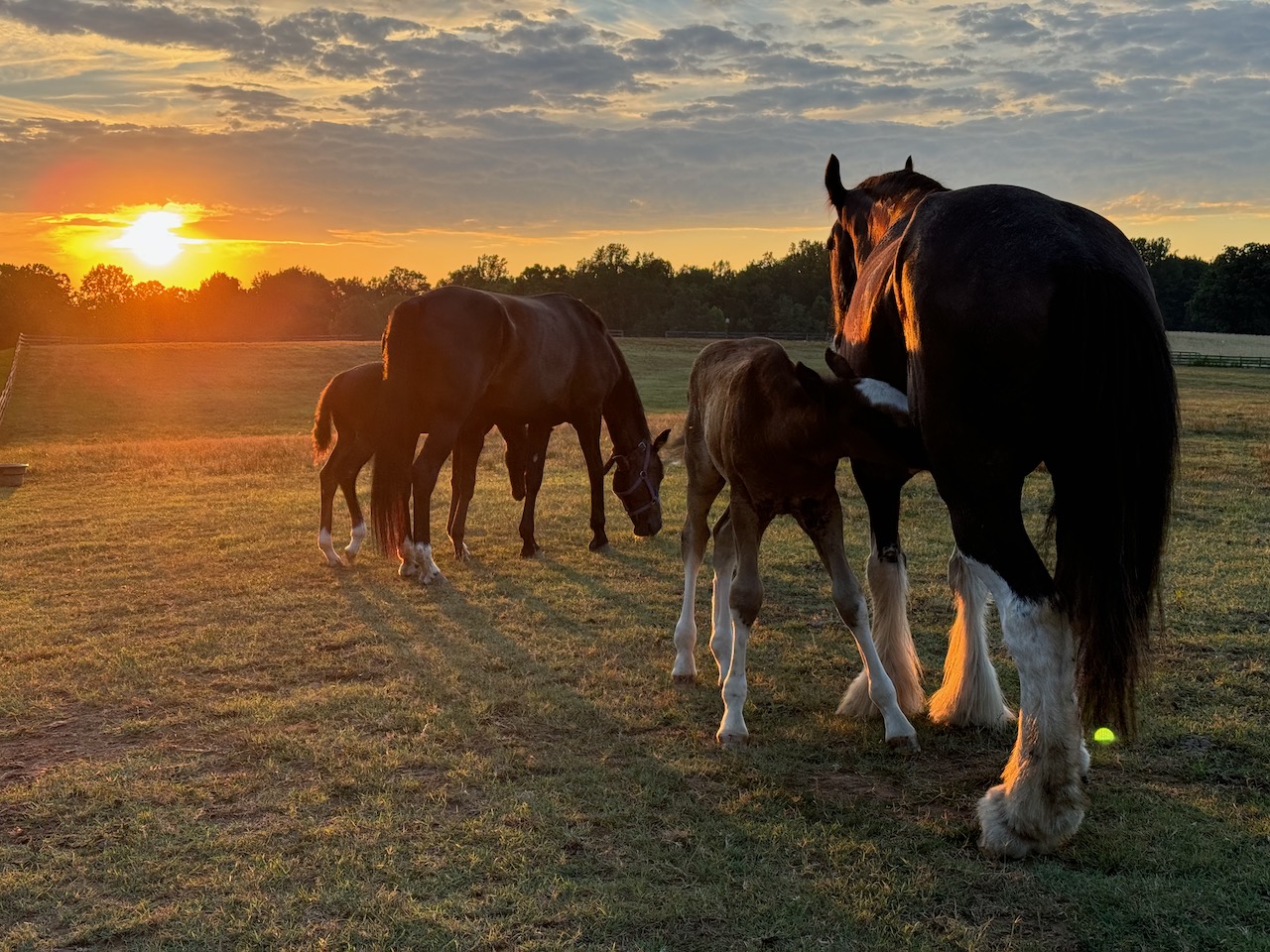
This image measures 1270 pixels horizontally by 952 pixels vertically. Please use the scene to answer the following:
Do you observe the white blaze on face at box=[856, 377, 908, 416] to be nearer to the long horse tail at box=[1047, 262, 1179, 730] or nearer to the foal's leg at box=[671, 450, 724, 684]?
the long horse tail at box=[1047, 262, 1179, 730]

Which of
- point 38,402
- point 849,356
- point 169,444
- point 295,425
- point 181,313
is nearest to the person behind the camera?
point 849,356

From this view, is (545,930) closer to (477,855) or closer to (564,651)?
(477,855)

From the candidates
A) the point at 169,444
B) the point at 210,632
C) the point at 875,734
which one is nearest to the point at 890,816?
the point at 875,734

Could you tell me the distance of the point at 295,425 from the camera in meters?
27.0

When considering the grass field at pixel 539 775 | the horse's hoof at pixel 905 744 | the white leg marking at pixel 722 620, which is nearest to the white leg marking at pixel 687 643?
the grass field at pixel 539 775

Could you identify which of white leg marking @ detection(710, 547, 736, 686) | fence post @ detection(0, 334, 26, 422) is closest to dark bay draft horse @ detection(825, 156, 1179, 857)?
white leg marking @ detection(710, 547, 736, 686)

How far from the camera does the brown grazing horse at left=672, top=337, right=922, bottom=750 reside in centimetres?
426

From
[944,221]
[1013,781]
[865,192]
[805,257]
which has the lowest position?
[1013,781]

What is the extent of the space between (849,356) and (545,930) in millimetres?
2944

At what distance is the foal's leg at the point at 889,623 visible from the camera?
507 cm

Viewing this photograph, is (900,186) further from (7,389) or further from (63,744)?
(7,389)

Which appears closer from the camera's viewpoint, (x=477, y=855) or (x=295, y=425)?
(x=477, y=855)

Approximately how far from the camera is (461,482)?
31.4 feet

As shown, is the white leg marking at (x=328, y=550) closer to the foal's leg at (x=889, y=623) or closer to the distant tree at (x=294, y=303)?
the foal's leg at (x=889, y=623)
